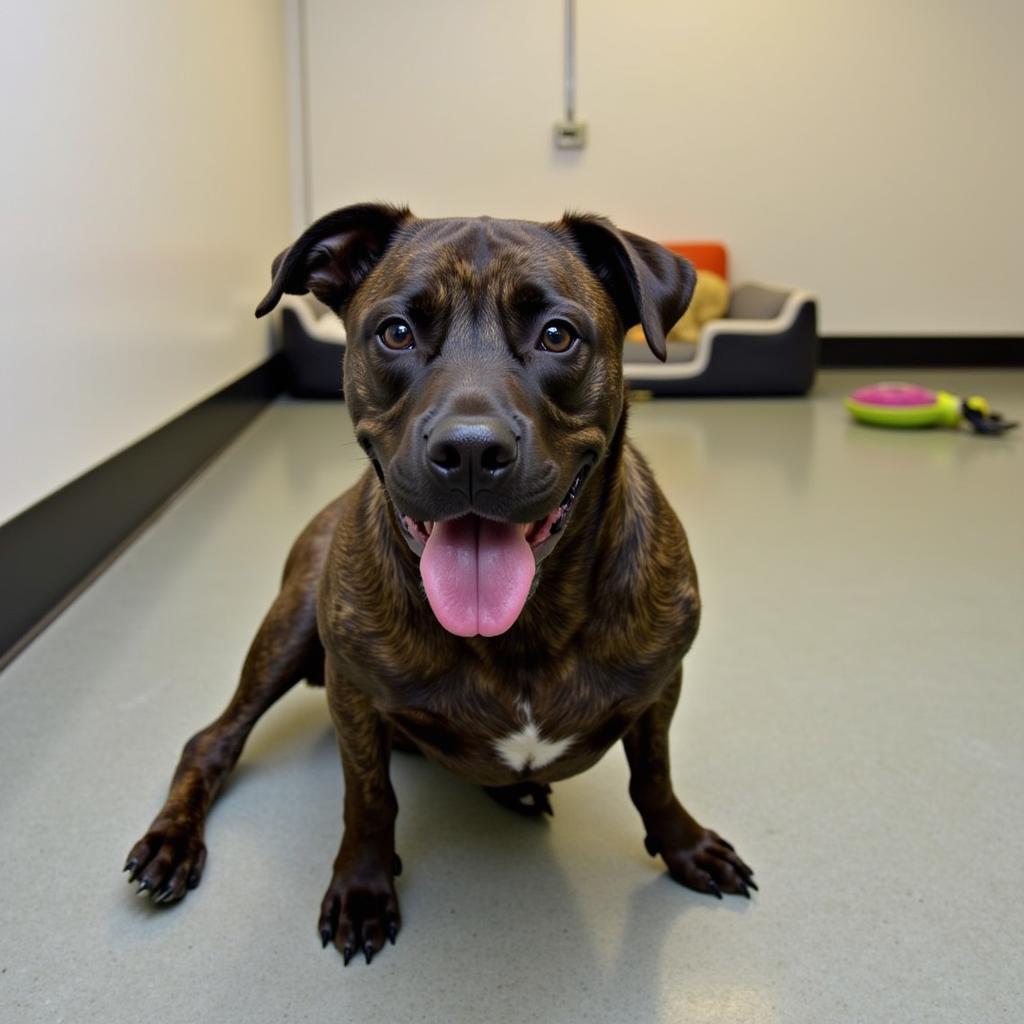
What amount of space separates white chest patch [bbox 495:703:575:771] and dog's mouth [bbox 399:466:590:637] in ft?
0.61

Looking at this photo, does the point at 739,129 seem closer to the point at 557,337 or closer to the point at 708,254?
the point at 708,254

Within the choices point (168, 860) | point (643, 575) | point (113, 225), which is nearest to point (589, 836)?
point (643, 575)

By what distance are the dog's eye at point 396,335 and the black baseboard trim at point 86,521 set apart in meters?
1.42

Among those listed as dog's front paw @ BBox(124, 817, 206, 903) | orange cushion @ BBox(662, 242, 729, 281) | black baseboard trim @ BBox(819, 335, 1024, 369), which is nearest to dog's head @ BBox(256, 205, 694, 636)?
dog's front paw @ BBox(124, 817, 206, 903)

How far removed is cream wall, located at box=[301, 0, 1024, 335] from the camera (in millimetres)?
6945

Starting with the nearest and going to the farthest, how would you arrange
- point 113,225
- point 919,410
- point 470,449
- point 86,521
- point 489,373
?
point 470,449, point 489,373, point 86,521, point 113,225, point 919,410

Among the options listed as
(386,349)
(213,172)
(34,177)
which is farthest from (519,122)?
(386,349)

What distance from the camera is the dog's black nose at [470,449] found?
3.36 ft

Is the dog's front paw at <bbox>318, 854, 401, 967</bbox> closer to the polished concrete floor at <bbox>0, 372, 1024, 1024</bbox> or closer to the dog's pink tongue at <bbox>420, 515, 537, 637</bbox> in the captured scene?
the polished concrete floor at <bbox>0, 372, 1024, 1024</bbox>

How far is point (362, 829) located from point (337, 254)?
0.80 metres

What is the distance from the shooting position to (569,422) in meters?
1.17

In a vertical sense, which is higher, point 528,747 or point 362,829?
point 528,747

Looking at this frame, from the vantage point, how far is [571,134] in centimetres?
709

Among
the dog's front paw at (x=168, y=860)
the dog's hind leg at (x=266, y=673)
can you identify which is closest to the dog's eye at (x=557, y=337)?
the dog's hind leg at (x=266, y=673)
